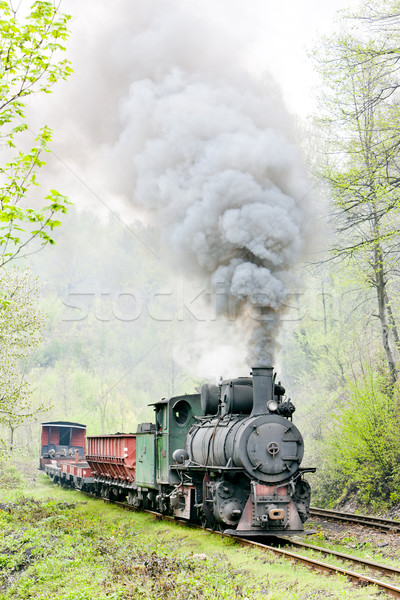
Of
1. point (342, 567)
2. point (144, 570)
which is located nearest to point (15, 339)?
point (144, 570)

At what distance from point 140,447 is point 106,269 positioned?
50.1 meters

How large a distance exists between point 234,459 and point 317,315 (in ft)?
80.4

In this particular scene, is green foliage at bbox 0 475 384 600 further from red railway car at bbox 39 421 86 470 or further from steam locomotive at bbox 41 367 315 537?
red railway car at bbox 39 421 86 470

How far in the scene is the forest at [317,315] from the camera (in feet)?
38.9

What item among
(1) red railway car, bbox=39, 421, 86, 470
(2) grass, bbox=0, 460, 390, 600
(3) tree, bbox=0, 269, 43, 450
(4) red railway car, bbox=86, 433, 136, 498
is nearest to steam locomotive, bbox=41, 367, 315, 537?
(2) grass, bbox=0, 460, 390, 600

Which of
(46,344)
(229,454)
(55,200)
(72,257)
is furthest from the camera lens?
(72,257)

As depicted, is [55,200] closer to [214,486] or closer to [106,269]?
[214,486]

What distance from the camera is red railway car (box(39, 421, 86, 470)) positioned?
1075 inches

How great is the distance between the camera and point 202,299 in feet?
47.0

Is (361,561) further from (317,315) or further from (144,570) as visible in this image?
(317,315)

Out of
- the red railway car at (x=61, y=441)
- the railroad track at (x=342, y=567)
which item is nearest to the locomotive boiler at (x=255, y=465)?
the railroad track at (x=342, y=567)

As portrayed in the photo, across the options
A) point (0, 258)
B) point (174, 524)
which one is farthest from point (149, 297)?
point (0, 258)

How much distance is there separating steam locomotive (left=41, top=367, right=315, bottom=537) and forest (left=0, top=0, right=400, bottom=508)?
7.08 feet

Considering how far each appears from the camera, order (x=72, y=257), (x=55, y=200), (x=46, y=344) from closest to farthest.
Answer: (x=55, y=200), (x=46, y=344), (x=72, y=257)
